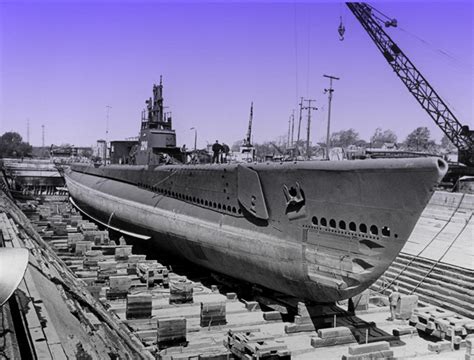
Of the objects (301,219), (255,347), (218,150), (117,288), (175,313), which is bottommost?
(175,313)

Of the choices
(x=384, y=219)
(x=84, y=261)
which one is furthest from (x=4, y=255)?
(x=84, y=261)

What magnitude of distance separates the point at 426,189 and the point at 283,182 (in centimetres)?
307

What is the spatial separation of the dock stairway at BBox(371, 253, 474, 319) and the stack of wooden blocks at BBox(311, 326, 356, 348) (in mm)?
4058

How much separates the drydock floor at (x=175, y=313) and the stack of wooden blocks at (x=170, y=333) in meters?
0.02

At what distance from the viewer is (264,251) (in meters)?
9.45

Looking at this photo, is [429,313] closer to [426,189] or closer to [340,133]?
[426,189]

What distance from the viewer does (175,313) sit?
9.60m

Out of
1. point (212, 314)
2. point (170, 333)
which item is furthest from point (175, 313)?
point (170, 333)

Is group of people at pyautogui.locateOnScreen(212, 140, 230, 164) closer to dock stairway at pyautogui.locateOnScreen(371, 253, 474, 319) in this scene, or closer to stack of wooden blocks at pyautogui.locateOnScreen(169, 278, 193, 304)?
stack of wooden blocks at pyautogui.locateOnScreen(169, 278, 193, 304)

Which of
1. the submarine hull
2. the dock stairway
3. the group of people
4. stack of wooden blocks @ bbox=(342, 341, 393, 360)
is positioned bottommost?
the dock stairway

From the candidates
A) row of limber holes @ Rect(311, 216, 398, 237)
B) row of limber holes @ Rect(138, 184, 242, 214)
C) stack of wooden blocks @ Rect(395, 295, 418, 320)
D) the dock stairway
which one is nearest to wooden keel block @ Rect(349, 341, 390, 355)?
row of limber holes @ Rect(311, 216, 398, 237)

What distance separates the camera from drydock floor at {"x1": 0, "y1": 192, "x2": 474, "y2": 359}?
5.82 meters

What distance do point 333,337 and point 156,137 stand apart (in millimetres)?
13398

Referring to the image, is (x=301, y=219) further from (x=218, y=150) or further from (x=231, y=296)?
(x=218, y=150)
